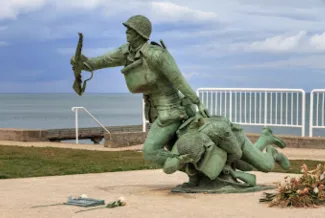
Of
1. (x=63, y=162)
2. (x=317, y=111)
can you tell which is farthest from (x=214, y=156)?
(x=317, y=111)

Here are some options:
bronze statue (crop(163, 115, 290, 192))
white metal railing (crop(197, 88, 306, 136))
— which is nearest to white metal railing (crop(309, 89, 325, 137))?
white metal railing (crop(197, 88, 306, 136))

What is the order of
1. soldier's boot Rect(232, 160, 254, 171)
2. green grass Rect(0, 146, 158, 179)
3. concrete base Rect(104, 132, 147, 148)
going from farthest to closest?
1. concrete base Rect(104, 132, 147, 148)
2. green grass Rect(0, 146, 158, 179)
3. soldier's boot Rect(232, 160, 254, 171)

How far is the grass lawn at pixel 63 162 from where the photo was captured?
12.4 m

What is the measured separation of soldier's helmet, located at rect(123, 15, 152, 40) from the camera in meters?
8.91

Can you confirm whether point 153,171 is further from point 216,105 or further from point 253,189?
point 216,105

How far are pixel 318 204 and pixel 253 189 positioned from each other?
133 centimetres

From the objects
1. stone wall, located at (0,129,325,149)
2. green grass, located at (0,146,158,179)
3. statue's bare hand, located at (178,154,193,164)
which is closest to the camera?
statue's bare hand, located at (178,154,193,164)

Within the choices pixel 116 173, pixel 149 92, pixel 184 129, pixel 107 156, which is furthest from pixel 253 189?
pixel 107 156

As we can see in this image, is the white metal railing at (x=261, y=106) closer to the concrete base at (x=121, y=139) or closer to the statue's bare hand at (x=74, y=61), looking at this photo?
the concrete base at (x=121, y=139)

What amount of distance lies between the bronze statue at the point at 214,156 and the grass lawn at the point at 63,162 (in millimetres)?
3189

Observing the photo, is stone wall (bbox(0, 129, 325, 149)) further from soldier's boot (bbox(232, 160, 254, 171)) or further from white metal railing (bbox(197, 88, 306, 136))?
soldier's boot (bbox(232, 160, 254, 171))

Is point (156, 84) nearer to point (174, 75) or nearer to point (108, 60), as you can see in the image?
point (174, 75)

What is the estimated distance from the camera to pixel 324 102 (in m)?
17.1

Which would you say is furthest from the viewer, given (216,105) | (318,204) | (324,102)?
(216,105)
